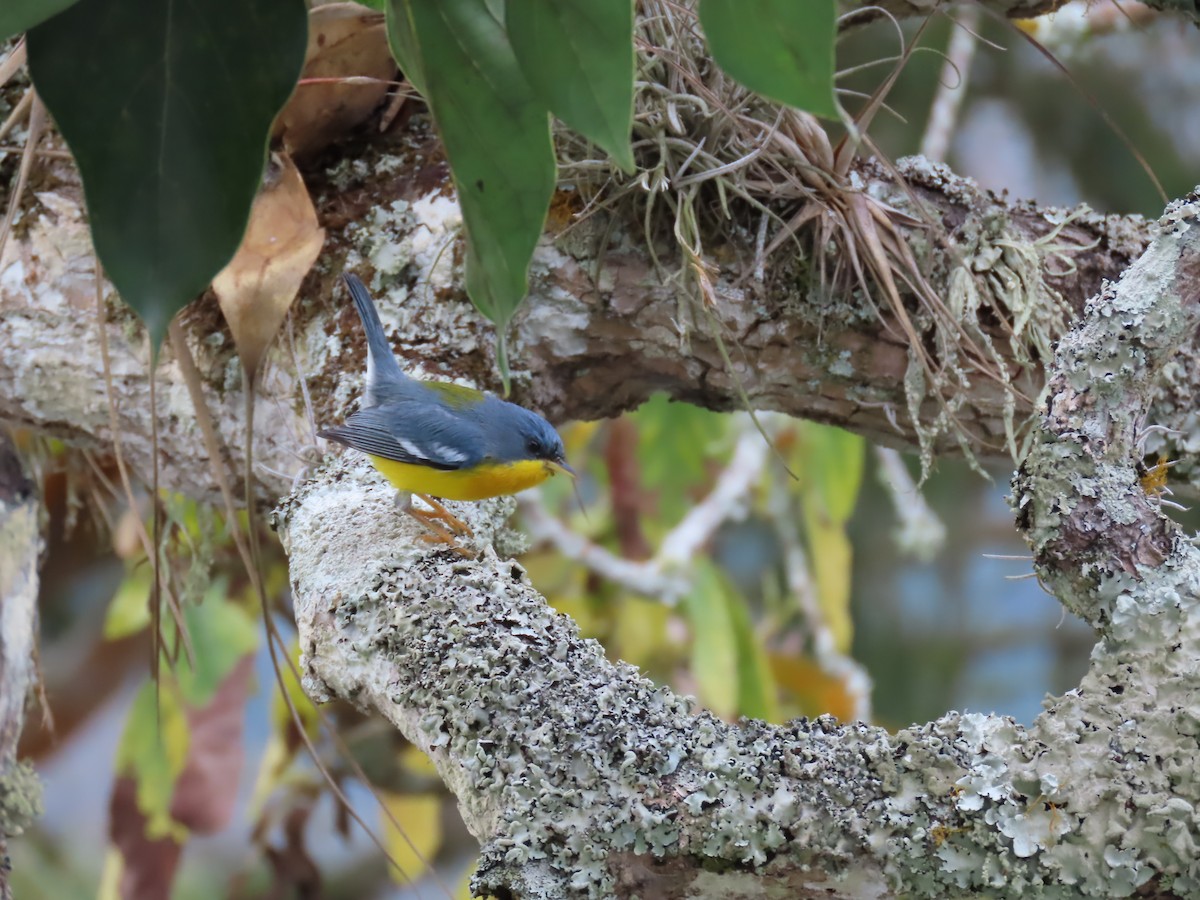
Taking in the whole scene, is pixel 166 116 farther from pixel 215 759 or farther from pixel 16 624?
pixel 215 759

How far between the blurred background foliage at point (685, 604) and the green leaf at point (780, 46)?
1.22 m

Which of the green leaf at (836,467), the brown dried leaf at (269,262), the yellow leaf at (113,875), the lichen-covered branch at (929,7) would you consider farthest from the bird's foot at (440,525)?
the yellow leaf at (113,875)

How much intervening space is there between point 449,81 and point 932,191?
0.90 meters

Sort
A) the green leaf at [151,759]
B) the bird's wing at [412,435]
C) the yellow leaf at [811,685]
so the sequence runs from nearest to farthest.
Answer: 1. the bird's wing at [412,435]
2. the green leaf at [151,759]
3. the yellow leaf at [811,685]

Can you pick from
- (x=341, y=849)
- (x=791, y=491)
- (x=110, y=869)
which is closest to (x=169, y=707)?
(x=110, y=869)

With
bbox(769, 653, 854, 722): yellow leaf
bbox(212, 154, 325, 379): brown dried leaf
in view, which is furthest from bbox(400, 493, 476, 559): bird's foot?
bbox(769, 653, 854, 722): yellow leaf

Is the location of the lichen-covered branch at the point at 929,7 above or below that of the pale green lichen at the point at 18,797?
above

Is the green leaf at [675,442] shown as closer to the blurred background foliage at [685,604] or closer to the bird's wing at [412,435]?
the blurred background foliage at [685,604]

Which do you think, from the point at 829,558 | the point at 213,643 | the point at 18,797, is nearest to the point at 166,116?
the point at 18,797

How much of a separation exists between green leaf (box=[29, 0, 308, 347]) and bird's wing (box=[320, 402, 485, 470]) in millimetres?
639

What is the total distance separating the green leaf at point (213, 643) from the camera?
92.7 inches

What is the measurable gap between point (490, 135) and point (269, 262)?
691mm

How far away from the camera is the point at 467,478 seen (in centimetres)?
136

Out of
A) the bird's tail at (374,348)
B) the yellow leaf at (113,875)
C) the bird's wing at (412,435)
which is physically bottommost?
the yellow leaf at (113,875)
